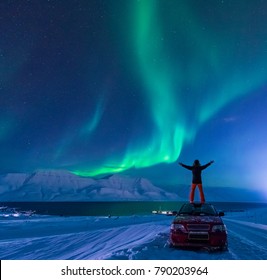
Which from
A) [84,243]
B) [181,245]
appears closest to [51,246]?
[84,243]

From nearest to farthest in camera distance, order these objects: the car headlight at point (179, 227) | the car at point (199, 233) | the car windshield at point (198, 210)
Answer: the car at point (199, 233) → the car headlight at point (179, 227) → the car windshield at point (198, 210)

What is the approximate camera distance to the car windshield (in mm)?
10665

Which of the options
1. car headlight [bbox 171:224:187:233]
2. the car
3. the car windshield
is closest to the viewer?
the car

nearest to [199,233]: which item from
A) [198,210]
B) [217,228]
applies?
[217,228]

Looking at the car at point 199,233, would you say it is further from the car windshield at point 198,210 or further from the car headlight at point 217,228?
the car windshield at point 198,210

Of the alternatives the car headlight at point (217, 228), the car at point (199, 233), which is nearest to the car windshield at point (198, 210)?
the car at point (199, 233)

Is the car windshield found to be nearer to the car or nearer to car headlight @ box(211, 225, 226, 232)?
the car

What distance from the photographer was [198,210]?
11078mm

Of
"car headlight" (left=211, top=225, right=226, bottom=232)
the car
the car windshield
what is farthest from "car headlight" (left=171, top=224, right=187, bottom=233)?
the car windshield

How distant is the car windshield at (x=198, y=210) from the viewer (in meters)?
10.7

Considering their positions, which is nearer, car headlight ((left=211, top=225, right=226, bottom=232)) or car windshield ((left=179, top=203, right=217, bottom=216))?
car headlight ((left=211, top=225, right=226, bottom=232))

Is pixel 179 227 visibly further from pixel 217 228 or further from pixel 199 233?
pixel 217 228
